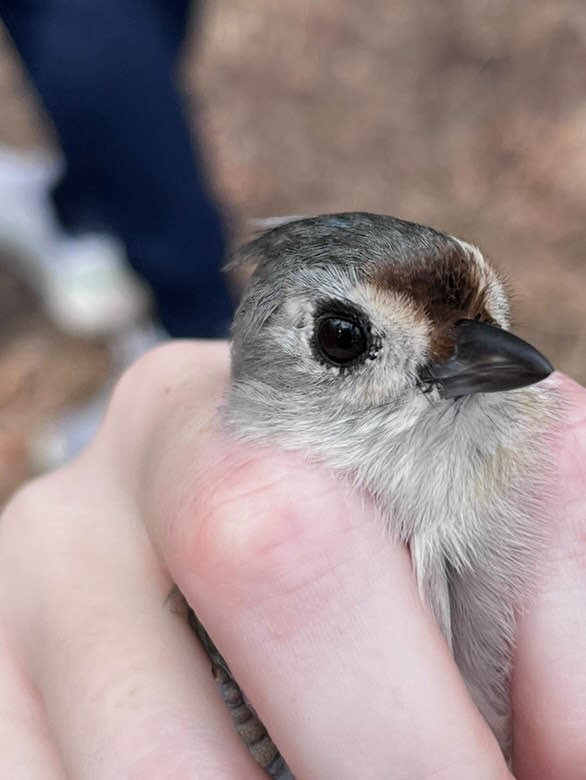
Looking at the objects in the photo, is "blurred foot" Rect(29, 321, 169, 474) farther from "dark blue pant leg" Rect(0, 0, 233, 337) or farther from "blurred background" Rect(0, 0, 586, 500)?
"dark blue pant leg" Rect(0, 0, 233, 337)

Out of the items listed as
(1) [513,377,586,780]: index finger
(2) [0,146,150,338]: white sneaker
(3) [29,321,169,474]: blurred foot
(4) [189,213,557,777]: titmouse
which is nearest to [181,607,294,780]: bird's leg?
(4) [189,213,557,777]: titmouse

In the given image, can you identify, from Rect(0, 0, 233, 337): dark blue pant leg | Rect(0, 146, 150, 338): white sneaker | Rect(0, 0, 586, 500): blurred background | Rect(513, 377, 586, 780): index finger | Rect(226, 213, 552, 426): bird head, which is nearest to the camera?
Rect(513, 377, 586, 780): index finger

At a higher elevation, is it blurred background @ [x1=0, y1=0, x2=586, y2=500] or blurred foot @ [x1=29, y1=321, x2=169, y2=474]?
blurred background @ [x1=0, y1=0, x2=586, y2=500]

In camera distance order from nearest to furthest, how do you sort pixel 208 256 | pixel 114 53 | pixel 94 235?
pixel 114 53 → pixel 208 256 → pixel 94 235

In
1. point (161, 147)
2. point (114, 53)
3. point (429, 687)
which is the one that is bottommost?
point (429, 687)

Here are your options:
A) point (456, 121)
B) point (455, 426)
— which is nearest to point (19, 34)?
point (456, 121)

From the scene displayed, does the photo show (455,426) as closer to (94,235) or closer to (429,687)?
(429,687)

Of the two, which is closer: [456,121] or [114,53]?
[114,53]

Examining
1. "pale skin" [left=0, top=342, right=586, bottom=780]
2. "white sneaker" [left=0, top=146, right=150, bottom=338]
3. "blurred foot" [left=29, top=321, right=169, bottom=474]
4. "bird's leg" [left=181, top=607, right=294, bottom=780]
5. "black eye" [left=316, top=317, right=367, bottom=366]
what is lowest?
"blurred foot" [left=29, top=321, right=169, bottom=474]
